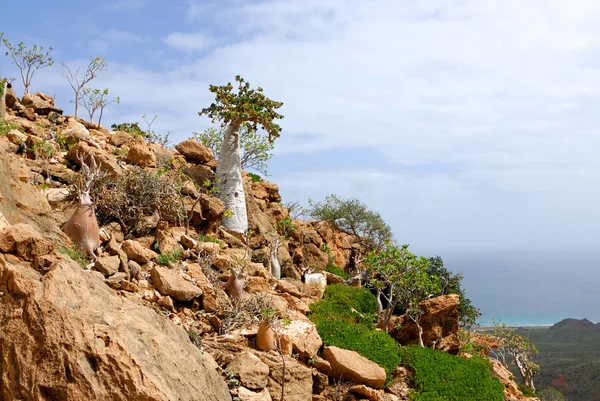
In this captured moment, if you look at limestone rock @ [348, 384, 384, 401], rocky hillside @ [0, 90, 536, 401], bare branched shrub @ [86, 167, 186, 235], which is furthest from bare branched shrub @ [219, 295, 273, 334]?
bare branched shrub @ [86, 167, 186, 235]

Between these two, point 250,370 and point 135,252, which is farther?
point 135,252

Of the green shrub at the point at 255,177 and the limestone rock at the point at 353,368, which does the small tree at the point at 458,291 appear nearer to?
the green shrub at the point at 255,177

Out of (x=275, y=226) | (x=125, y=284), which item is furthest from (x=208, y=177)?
(x=125, y=284)

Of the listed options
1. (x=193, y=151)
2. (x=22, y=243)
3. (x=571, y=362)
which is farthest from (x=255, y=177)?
(x=571, y=362)

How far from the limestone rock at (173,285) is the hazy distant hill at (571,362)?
3415 cm

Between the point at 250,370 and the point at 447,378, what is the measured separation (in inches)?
248

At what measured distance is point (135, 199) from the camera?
1259 cm

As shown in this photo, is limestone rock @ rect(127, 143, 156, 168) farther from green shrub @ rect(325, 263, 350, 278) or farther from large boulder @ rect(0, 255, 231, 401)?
large boulder @ rect(0, 255, 231, 401)

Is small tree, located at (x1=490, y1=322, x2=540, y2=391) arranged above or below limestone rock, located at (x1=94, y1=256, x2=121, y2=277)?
below

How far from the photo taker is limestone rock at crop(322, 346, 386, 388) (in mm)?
10070

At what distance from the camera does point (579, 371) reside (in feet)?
124

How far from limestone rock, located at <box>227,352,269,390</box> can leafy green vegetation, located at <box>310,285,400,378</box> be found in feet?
11.5

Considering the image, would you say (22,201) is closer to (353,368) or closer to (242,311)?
(242,311)

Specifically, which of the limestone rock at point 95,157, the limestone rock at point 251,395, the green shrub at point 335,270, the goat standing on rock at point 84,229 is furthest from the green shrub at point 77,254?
the green shrub at point 335,270
